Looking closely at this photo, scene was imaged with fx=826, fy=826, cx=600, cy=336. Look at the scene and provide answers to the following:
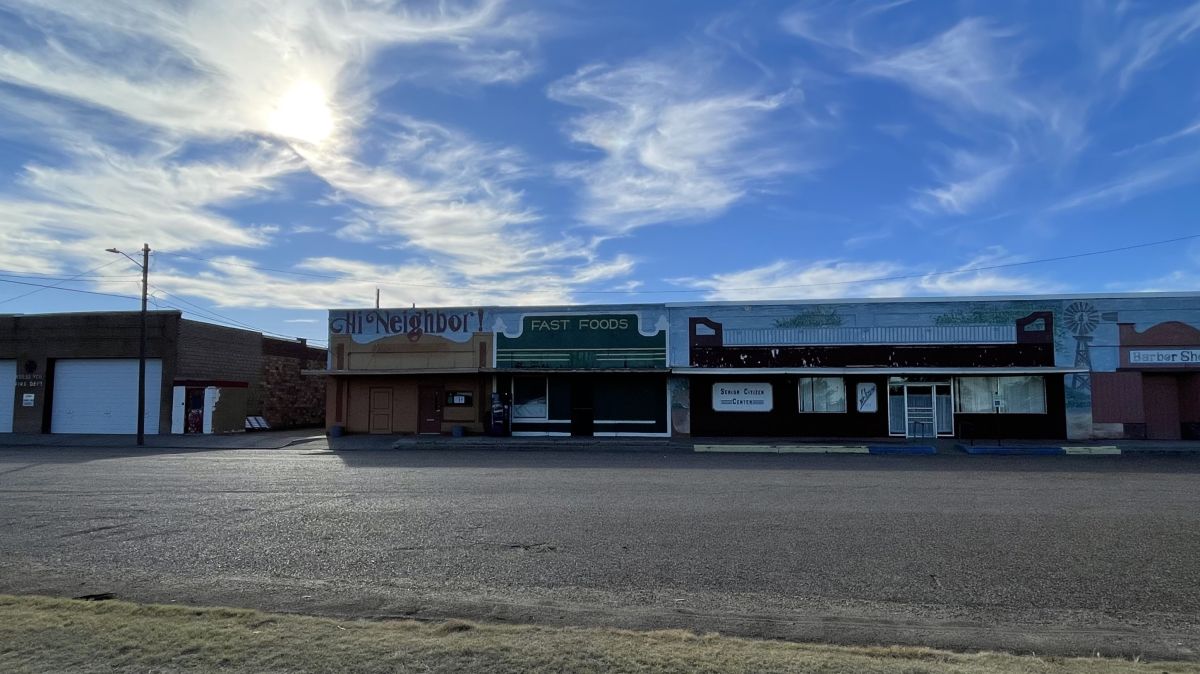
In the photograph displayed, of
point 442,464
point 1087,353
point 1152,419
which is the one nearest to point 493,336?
point 442,464

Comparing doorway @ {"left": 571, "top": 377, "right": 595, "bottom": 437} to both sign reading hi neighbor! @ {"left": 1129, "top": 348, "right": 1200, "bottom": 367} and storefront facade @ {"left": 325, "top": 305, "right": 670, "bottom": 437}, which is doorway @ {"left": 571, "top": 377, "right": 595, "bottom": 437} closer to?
storefront facade @ {"left": 325, "top": 305, "right": 670, "bottom": 437}

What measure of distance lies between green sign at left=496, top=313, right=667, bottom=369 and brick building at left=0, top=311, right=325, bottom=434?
1284cm

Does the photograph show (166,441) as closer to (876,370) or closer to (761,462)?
(761,462)

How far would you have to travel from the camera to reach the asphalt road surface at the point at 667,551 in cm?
653

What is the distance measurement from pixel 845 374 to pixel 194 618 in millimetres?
24556

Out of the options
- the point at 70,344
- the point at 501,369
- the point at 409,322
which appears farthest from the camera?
the point at 70,344

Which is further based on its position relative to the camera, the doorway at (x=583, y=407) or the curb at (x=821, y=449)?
the doorway at (x=583, y=407)

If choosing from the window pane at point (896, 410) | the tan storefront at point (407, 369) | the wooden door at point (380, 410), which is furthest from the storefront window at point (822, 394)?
the wooden door at point (380, 410)

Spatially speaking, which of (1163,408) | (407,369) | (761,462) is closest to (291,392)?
(407,369)

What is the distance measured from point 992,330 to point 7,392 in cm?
3895

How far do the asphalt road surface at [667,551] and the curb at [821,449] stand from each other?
734 cm

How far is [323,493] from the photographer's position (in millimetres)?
13992

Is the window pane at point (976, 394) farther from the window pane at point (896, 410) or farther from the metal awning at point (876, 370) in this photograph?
the window pane at point (896, 410)

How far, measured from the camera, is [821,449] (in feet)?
79.7
